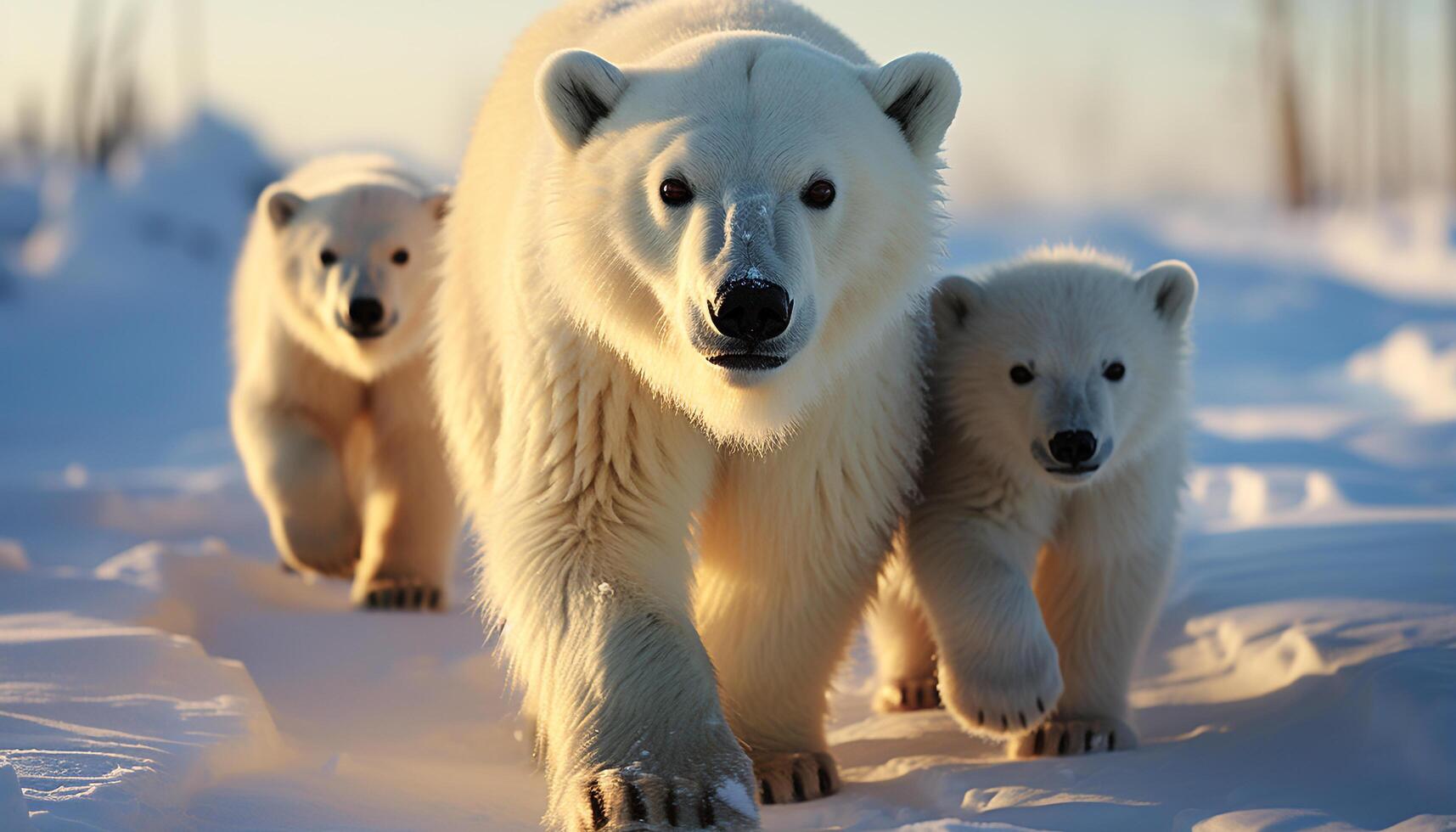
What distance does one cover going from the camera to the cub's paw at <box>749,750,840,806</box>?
10.9 feet

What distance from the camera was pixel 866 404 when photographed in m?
3.30

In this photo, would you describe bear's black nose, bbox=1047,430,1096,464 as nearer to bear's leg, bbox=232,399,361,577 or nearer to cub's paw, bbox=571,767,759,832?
cub's paw, bbox=571,767,759,832

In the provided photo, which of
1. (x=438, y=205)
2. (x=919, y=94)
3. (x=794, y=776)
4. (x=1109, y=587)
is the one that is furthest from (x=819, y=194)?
(x=438, y=205)

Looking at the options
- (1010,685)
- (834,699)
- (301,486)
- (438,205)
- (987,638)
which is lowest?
(1010,685)

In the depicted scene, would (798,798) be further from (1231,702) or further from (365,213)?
(365,213)

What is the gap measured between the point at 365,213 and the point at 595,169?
267 centimetres

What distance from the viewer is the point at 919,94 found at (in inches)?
122

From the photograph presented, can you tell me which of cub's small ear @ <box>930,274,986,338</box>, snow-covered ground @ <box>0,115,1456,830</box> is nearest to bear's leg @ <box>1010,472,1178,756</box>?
snow-covered ground @ <box>0,115,1456,830</box>

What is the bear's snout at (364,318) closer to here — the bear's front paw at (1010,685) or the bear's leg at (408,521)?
the bear's leg at (408,521)

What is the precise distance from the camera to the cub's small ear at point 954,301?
380cm

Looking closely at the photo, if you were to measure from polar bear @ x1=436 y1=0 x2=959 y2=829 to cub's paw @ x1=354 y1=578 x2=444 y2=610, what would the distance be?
6.37 ft

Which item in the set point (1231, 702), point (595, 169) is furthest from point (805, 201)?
point (1231, 702)

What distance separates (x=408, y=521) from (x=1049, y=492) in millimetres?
2720

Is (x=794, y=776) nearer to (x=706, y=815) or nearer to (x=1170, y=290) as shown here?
(x=706, y=815)
